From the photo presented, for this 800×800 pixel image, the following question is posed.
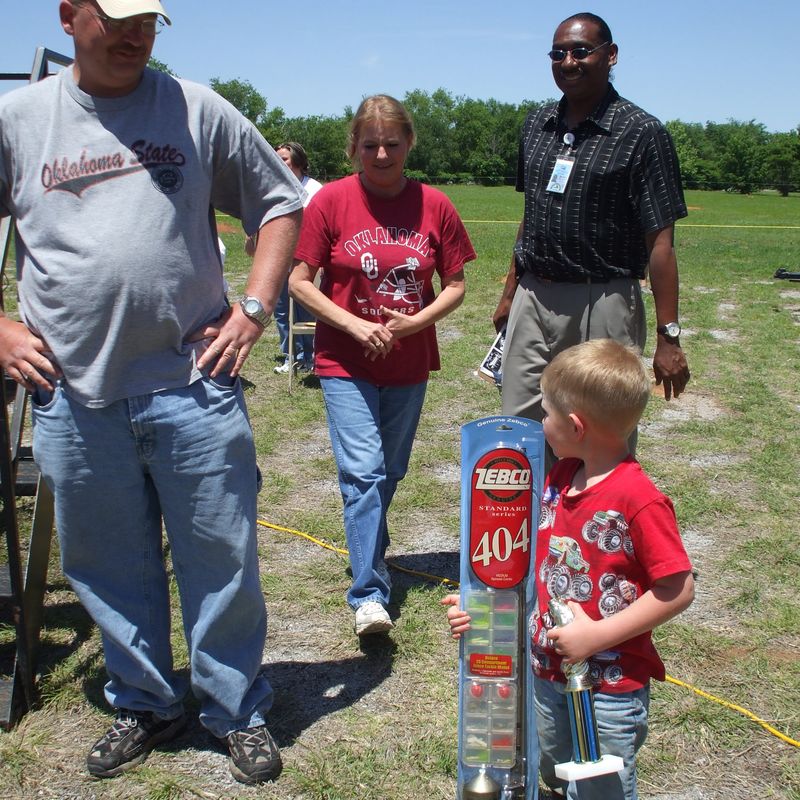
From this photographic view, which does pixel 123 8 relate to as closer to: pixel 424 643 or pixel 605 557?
pixel 605 557

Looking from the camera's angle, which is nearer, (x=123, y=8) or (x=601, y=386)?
(x=601, y=386)

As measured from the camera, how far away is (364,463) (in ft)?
11.1

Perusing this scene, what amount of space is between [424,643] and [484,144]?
95.6 m

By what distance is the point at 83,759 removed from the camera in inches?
109

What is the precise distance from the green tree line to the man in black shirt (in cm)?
5536

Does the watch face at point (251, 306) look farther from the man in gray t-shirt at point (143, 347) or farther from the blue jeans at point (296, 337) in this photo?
the blue jeans at point (296, 337)

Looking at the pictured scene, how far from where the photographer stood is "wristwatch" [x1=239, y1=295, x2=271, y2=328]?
2.59m

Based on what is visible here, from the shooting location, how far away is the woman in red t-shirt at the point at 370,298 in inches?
133

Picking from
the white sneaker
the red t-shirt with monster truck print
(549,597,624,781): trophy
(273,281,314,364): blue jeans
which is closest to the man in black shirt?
the white sneaker

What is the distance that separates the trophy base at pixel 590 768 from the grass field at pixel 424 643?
3.07ft

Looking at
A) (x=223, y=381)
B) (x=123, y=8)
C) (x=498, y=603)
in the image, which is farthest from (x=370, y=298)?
(x=498, y=603)

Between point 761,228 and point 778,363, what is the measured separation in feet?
62.0

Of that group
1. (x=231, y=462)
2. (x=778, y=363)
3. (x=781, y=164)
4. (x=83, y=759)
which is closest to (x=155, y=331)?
(x=231, y=462)

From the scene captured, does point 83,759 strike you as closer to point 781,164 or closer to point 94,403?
point 94,403
